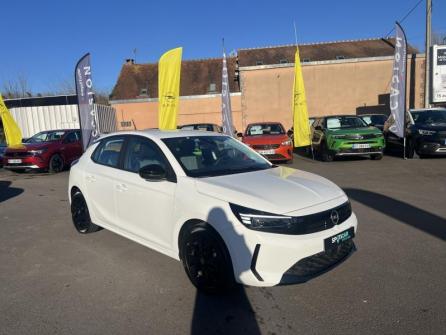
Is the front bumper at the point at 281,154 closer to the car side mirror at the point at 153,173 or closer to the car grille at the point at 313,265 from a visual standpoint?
the car side mirror at the point at 153,173

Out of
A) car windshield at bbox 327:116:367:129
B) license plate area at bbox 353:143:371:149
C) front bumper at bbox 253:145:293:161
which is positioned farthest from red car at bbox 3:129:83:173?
license plate area at bbox 353:143:371:149

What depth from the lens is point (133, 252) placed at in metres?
4.83

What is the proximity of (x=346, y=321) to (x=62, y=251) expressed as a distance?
371cm

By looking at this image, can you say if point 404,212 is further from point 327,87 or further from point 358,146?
point 327,87

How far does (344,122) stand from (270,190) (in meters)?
11.1

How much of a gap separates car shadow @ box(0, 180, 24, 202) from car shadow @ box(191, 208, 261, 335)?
7457 millimetres

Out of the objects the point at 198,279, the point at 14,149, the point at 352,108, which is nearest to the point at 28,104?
the point at 14,149

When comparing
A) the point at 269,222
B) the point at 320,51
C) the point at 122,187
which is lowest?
the point at 269,222

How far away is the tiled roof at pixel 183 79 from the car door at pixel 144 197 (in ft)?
90.3

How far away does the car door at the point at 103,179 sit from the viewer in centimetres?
475

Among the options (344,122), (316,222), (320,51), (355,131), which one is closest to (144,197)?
(316,222)

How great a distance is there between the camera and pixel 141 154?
14.7ft

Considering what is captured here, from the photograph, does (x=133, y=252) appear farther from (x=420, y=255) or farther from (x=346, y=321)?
(x=420, y=255)

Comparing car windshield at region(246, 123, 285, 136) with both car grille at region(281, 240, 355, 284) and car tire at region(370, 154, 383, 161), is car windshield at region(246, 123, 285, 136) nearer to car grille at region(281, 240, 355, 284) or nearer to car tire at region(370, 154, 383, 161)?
car tire at region(370, 154, 383, 161)
